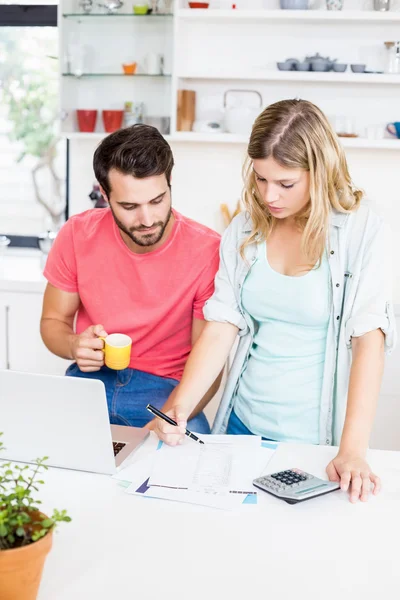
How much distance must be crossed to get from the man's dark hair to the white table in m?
0.87

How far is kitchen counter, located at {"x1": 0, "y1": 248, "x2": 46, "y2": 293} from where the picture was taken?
316 centimetres

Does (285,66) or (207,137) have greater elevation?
(285,66)

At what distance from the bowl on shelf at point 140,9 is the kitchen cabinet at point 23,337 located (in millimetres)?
1323

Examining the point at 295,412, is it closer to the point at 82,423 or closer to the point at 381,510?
the point at 381,510

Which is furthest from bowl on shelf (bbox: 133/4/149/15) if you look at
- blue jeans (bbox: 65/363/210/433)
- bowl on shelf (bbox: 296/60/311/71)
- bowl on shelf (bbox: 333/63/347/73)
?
blue jeans (bbox: 65/363/210/433)

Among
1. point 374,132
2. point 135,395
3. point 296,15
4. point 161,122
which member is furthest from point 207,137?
point 135,395

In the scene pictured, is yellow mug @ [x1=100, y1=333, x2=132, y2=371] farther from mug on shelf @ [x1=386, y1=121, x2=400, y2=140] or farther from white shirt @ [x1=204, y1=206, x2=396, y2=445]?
mug on shelf @ [x1=386, y1=121, x2=400, y2=140]

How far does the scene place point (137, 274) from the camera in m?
2.09

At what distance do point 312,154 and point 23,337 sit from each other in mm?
2006

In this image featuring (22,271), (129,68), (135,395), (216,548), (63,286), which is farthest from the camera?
(22,271)

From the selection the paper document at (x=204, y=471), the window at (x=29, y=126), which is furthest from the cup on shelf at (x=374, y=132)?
the paper document at (x=204, y=471)

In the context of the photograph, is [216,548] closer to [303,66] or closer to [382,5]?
[303,66]

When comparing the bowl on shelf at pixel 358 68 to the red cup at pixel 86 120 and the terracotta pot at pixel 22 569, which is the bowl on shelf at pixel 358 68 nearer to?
the red cup at pixel 86 120

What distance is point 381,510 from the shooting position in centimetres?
133
